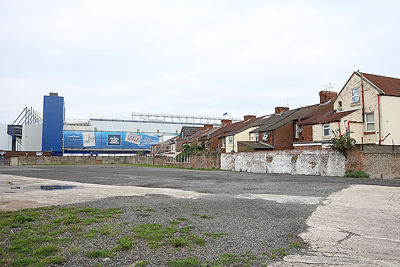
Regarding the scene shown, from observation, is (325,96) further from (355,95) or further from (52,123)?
(52,123)

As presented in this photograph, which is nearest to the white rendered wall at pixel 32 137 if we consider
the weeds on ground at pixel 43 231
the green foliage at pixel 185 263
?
the weeds on ground at pixel 43 231

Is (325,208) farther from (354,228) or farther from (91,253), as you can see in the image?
(91,253)

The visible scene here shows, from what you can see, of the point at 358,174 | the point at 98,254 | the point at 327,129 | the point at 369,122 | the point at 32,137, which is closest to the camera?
the point at 98,254

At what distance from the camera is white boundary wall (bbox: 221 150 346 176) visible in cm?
2078

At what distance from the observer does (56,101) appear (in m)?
69.8

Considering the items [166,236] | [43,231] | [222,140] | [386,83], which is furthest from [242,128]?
[43,231]

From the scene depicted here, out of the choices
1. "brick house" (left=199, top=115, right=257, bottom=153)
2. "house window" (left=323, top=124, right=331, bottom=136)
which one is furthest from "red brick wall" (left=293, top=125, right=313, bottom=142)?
"brick house" (left=199, top=115, right=257, bottom=153)

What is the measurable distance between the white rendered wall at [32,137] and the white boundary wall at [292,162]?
183ft

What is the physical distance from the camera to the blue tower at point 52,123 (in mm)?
69250

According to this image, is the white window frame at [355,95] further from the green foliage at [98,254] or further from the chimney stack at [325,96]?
the green foliage at [98,254]

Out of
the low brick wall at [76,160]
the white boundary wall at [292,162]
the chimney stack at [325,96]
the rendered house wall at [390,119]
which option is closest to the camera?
the white boundary wall at [292,162]

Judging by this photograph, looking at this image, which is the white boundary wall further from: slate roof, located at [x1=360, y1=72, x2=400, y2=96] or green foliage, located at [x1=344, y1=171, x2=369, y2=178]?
slate roof, located at [x1=360, y1=72, x2=400, y2=96]

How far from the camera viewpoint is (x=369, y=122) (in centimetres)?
2539

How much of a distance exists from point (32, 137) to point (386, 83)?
6967 cm
